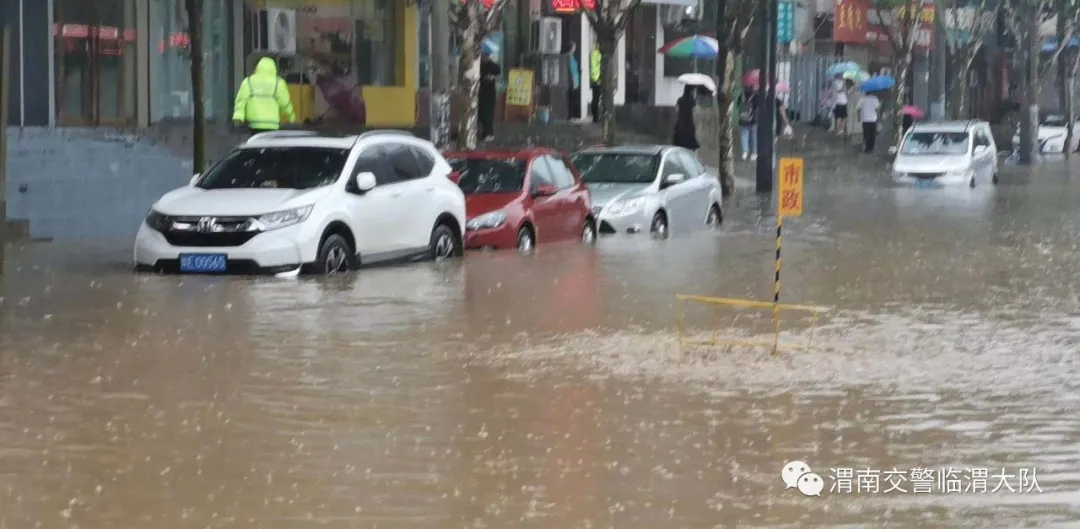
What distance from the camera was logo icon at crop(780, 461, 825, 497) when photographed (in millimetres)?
8359

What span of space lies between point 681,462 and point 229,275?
9384 mm

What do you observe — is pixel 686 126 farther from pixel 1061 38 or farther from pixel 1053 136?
pixel 1053 136

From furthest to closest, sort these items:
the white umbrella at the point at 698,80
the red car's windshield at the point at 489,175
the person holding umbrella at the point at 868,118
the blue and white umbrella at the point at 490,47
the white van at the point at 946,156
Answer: the person holding umbrella at the point at 868,118 < the white umbrella at the point at 698,80 < the white van at the point at 946,156 < the blue and white umbrella at the point at 490,47 < the red car's windshield at the point at 489,175

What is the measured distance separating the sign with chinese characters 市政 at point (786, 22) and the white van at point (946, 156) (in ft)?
35.2

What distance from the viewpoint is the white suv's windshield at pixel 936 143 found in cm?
4125

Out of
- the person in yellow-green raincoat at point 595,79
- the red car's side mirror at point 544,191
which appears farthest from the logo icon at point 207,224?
the person in yellow-green raincoat at point 595,79

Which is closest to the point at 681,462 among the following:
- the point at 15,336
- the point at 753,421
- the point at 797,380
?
the point at 753,421

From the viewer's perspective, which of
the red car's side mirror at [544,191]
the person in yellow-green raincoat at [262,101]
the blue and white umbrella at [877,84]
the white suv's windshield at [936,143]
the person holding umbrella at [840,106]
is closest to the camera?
the red car's side mirror at [544,191]

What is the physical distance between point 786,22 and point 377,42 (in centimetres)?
1799

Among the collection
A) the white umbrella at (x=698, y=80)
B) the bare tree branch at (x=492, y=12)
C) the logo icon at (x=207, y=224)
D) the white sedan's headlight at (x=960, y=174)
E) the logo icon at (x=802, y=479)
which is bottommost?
the white sedan's headlight at (x=960, y=174)

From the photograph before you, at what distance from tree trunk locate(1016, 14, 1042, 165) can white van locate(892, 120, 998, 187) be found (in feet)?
29.3

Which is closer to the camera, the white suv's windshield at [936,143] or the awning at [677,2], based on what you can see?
the white suv's windshield at [936,143]

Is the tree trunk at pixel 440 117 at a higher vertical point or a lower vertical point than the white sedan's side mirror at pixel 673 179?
higher

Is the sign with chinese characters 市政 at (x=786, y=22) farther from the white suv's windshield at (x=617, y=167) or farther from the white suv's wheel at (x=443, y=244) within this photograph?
the white suv's wheel at (x=443, y=244)
